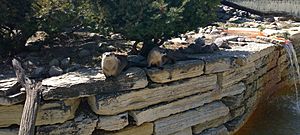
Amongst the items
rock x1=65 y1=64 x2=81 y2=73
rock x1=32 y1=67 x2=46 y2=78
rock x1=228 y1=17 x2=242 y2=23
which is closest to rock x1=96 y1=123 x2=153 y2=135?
rock x1=65 y1=64 x2=81 y2=73

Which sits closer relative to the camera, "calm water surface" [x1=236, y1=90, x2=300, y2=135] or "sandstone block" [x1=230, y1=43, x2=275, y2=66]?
"sandstone block" [x1=230, y1=43, x2=275, y2=66]

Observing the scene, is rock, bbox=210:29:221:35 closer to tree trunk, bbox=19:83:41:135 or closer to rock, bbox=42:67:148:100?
rock, bbox=42:67:148:100

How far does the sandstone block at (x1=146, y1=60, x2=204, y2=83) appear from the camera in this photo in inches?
180

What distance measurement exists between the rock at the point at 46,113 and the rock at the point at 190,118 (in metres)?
1.00

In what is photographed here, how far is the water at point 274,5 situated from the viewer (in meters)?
10.4

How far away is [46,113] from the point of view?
13.6 ft

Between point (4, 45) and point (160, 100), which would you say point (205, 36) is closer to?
point (160, 100)

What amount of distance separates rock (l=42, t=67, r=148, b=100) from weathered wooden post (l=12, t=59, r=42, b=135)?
0.27ft

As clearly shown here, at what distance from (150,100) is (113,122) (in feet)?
1.58

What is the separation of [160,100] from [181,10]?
1.02 meters

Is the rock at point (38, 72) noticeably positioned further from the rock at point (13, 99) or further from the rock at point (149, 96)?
the rock at point (149, 96)

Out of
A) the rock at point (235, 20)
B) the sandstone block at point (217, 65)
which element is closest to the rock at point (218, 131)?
the sandstone block at point (217, 65)

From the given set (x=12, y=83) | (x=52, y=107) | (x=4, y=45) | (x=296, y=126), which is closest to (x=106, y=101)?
(x=52, y=107)

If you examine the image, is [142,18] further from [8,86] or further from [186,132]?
[8,86]
